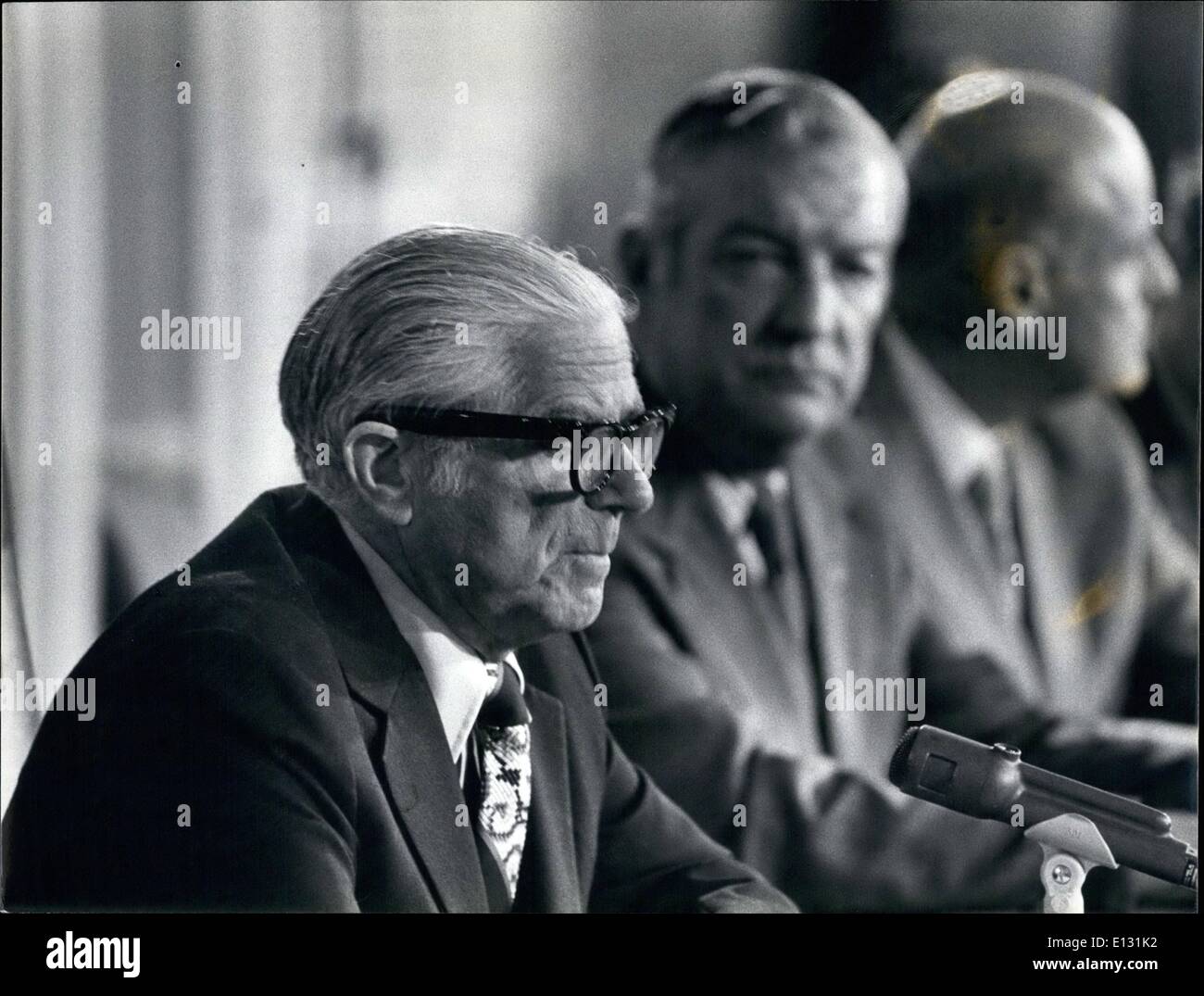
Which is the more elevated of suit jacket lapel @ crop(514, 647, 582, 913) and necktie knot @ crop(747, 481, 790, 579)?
necktie knot @ crop(747, 481, 790, 579)

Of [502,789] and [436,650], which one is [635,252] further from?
[502,789]

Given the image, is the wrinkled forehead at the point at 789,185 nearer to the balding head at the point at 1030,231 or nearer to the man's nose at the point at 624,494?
the balding head at the point at 1030,231

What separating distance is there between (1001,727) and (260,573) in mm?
1315

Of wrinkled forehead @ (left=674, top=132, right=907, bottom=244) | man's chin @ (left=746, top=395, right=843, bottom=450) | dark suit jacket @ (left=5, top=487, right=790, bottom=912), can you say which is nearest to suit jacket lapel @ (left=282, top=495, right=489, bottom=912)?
dark suit jacket @ (left=5, top=487, right=790, bottom=912)

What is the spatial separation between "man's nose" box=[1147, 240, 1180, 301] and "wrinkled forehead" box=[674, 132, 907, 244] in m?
0.52

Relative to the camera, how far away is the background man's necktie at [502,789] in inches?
98.7

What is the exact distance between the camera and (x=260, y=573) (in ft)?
8.14

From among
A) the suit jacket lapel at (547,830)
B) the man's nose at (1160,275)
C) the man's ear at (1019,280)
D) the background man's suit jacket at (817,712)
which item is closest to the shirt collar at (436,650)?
the suit jacket lapel at (547,830)

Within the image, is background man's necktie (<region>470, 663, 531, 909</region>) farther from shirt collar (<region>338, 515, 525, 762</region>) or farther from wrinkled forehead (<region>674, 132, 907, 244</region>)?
wrinkled forehead (<region>674, 132, 907, 244</region>)

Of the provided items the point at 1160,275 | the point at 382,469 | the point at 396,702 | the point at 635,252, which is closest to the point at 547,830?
the point at 396,702

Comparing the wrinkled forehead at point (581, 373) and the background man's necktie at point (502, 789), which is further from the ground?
the wrinkled forehead at point (581, 373)

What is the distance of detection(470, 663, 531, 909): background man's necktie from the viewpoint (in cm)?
251

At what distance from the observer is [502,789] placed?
252cm

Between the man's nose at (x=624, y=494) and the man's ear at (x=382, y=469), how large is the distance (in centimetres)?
30
